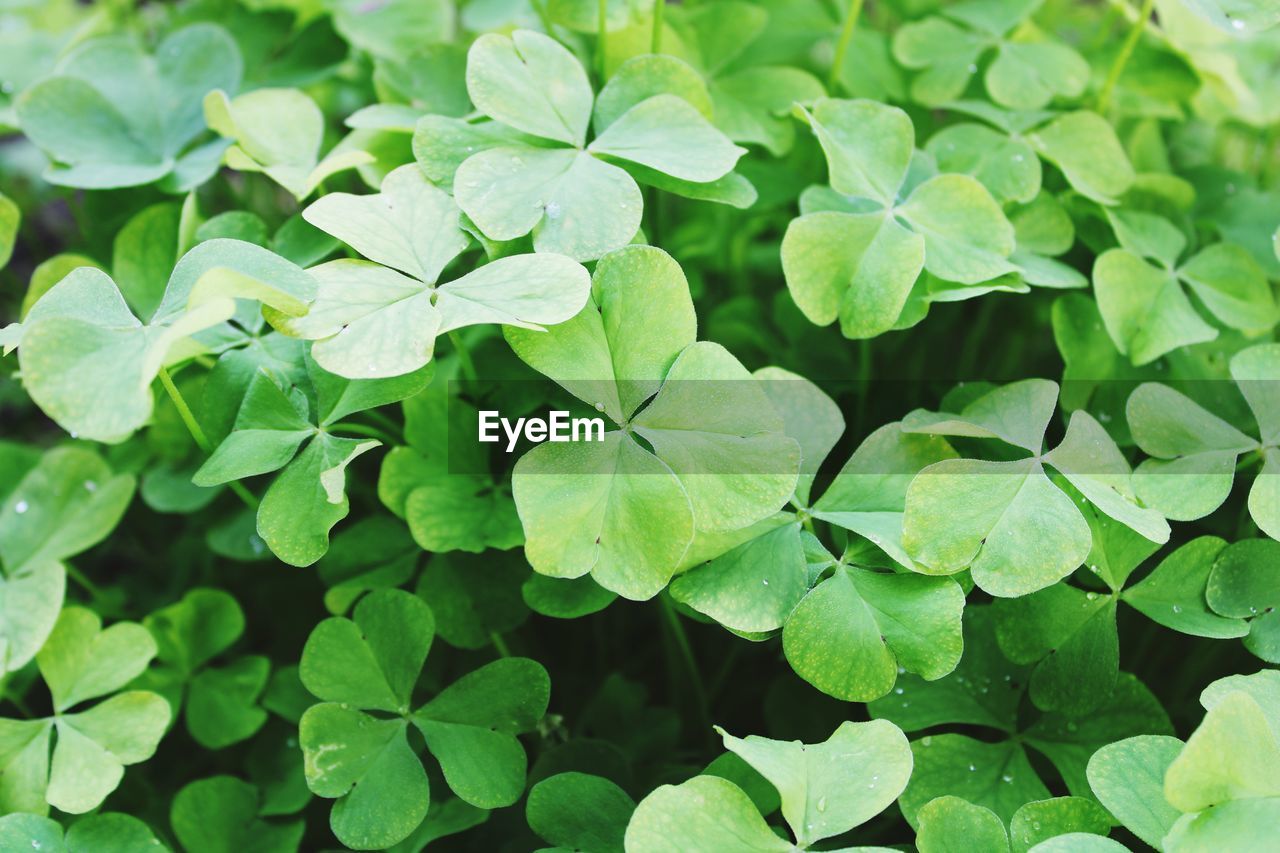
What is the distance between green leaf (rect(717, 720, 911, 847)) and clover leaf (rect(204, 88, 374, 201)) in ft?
1.78

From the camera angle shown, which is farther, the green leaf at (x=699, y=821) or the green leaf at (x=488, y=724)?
the green leaf at (x=488, y=724)

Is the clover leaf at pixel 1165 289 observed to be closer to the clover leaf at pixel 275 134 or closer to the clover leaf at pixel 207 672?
the clover leaf at pixel 275 134

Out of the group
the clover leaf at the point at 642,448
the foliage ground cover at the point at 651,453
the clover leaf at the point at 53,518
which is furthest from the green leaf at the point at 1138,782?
the clover leaf at the point at 53,518

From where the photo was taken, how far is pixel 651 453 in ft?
2.26

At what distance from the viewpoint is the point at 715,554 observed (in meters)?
0.71

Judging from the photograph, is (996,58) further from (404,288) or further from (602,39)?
(404,288)

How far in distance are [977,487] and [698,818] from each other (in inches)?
11.4

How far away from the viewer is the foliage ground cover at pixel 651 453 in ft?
2.17

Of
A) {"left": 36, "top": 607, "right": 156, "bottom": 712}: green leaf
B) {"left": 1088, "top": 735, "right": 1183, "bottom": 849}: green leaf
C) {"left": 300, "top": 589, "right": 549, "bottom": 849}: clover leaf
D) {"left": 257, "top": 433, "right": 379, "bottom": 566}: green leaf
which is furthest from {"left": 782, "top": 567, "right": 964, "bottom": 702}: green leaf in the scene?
{"left": 36, "top": 607, "right": 156, "bottom": 712}: green leaf

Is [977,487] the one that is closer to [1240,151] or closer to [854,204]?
[854,204]

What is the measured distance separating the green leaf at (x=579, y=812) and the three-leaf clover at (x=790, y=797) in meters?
0.11

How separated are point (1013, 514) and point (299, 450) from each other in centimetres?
51

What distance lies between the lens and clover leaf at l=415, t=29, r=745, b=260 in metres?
0.73

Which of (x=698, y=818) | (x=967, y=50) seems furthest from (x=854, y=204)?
(x=698, y=818)
